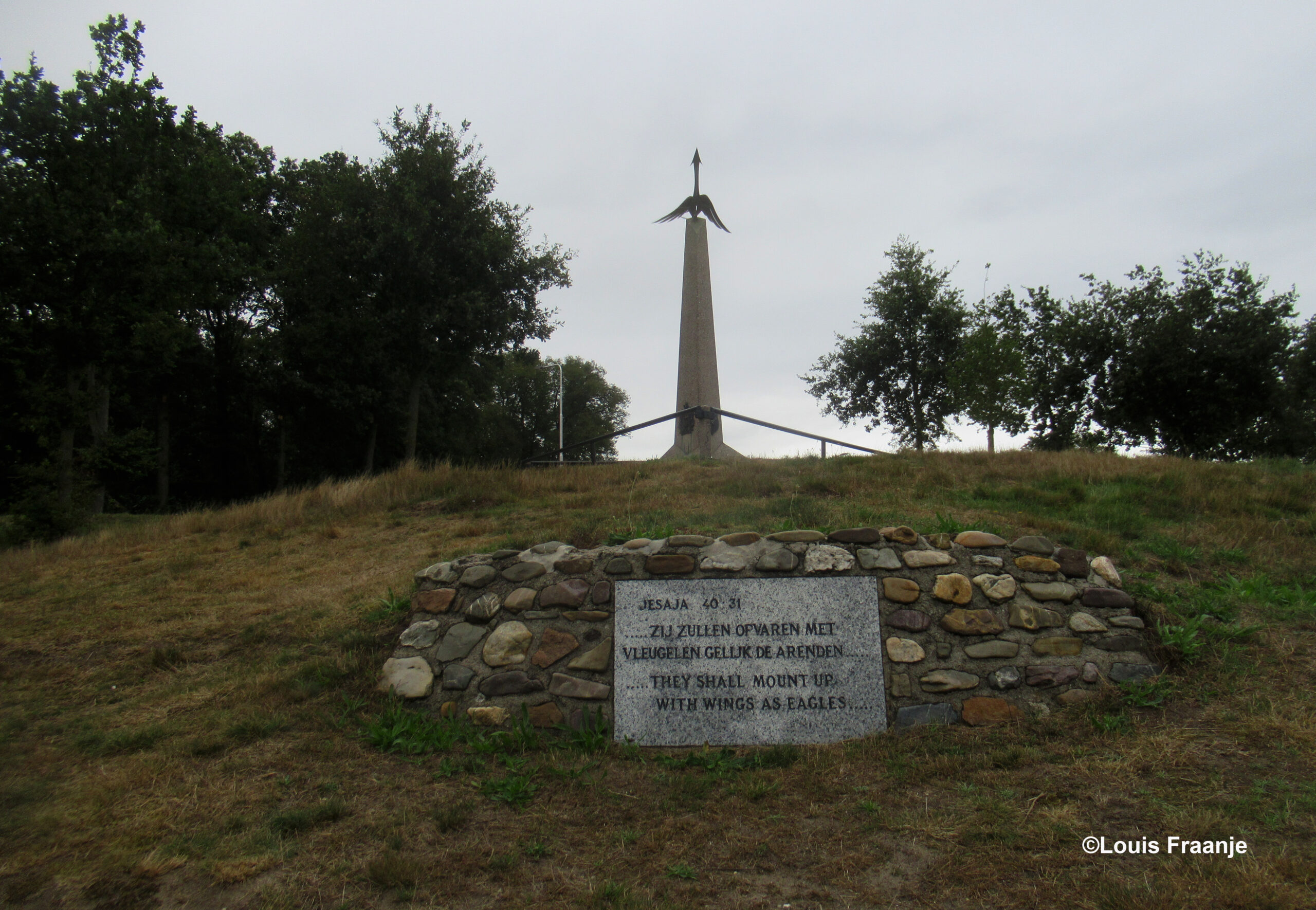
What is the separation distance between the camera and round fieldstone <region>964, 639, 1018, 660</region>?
5109mm

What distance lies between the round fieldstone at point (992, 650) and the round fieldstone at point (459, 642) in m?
3.03

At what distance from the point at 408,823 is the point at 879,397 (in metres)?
24.3

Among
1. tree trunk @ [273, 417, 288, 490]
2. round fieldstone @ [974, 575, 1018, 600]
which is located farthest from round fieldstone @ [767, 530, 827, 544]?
tree trunk @ [273, 417, 288, 490]

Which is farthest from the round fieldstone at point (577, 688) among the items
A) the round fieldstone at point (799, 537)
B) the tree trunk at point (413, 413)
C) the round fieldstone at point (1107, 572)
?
the tree trunk at point (413, 413)

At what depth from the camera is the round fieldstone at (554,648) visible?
17.3 feet

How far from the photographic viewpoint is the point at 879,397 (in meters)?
26.6

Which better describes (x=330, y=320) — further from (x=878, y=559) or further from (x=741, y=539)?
(x=878, y=559)

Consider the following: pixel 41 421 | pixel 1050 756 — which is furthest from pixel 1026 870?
pixel 41 421

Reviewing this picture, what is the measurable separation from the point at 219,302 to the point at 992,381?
2134cm

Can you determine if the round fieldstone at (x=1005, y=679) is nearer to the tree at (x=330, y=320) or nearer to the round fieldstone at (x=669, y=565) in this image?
the round fieldstone at (x=669, y=565)

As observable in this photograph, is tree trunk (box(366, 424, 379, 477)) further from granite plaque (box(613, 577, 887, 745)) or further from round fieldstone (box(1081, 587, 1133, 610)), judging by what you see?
round fieldstone (box(1081, 587, 1133, 610))

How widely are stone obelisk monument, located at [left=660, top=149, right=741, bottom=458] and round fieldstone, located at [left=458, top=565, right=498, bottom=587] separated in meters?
9.50

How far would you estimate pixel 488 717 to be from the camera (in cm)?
509

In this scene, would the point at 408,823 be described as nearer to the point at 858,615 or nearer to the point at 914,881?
the point at 914,881
